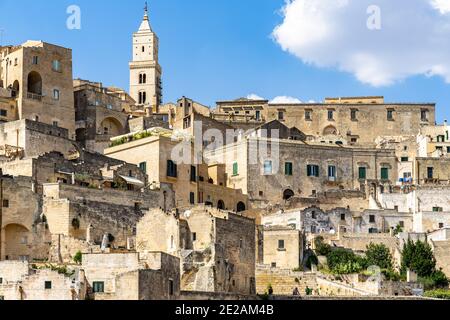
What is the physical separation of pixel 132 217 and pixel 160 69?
47.0 m

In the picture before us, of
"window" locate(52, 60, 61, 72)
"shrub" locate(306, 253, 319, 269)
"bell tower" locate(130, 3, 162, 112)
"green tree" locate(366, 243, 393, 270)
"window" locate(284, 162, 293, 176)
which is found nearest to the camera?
"shrub" locate(306, 253, 319, 269)

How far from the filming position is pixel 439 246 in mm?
58469

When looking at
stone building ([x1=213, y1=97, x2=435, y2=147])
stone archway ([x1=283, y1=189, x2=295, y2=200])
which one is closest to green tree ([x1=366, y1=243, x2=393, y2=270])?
stone archway ([x1=283, y1=189, x2=295, y2=200])

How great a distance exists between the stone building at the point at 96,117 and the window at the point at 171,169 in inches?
349

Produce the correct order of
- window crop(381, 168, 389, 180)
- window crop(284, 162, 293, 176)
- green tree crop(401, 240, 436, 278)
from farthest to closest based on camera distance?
window crop(381, 168, 389, 180) < window crop(284, 162, 293, 176) < green tree crop(401, 240, 436, 278)

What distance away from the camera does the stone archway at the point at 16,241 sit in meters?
50.4

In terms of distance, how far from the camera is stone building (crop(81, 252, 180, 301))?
38.1 meters

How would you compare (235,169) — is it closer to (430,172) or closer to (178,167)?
(178,167)

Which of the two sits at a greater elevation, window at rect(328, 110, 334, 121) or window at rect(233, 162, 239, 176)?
window at rect(328, 110, 334, 121)

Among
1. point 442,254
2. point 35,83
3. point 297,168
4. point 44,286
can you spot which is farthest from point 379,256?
point 35,83

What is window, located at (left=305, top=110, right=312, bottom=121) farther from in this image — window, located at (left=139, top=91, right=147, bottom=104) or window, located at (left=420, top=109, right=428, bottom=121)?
window, located at (left=139, top=91, right=147, bottom=104)

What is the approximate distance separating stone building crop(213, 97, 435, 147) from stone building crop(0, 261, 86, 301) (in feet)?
137

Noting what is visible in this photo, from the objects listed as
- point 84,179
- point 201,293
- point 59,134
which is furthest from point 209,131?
point 201,293

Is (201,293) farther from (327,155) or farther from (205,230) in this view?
(327,155)
